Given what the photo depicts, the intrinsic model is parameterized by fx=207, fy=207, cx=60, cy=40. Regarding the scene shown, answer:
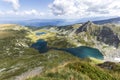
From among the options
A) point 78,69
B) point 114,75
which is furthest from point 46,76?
point 114,75

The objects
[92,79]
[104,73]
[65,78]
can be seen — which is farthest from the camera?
[104,73]

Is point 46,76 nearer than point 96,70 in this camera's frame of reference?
Yes

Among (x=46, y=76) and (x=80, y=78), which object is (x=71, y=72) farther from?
(x=46, y=76)

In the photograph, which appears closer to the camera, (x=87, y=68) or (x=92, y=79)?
(x=92, y=79)

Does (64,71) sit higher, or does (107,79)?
(64,71)

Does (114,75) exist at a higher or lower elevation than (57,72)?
lower

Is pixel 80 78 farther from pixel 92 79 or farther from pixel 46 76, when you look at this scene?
pixel 46 76

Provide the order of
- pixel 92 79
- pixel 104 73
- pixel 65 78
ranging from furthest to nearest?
pixel 104 73, pixel 92 79, pixel 65 78

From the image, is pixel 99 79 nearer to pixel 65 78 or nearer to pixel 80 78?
pixel 80 78

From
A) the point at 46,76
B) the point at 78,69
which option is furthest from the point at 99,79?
the point at 46,76
